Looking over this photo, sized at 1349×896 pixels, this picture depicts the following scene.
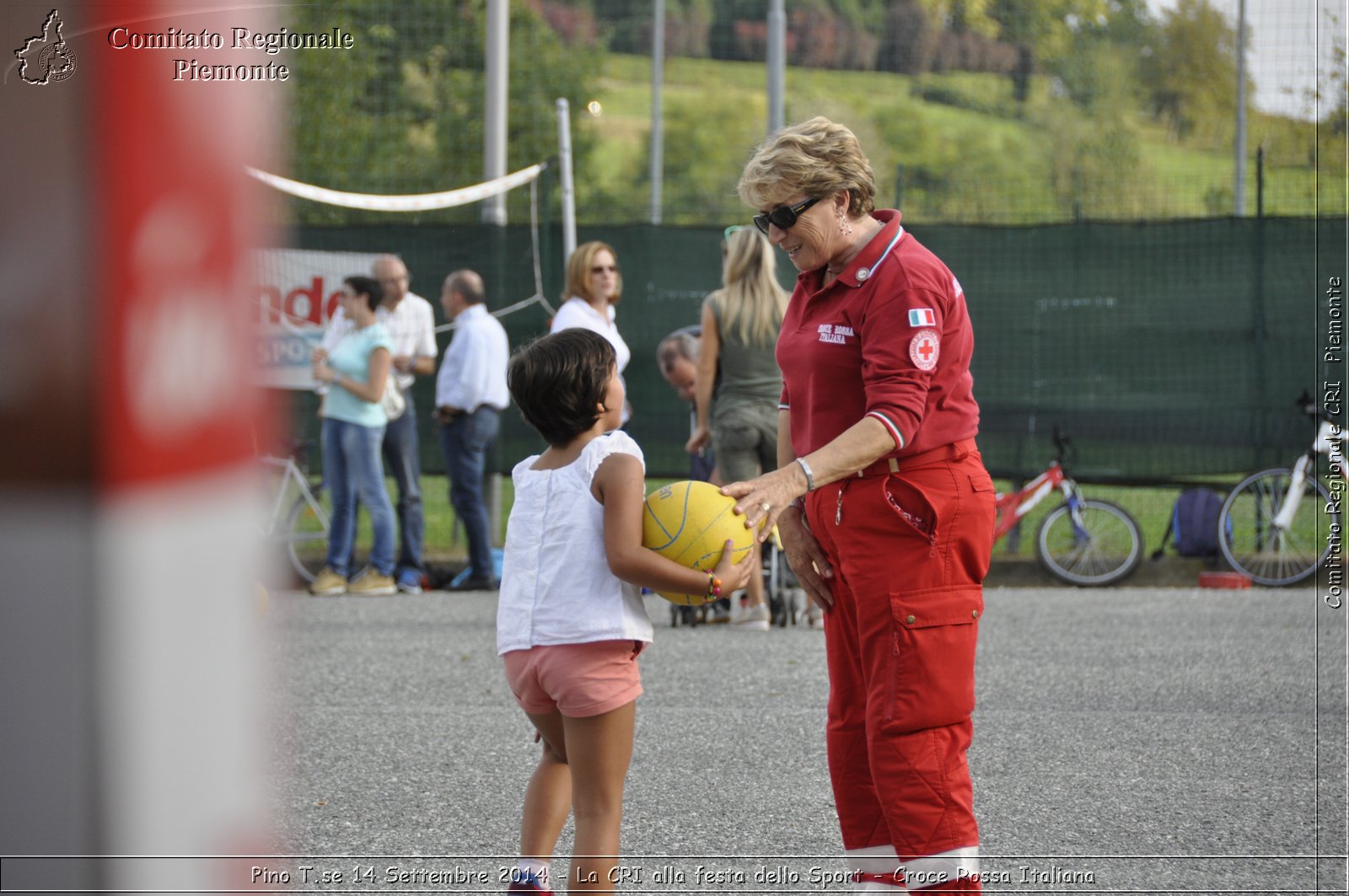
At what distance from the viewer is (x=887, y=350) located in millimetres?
2969

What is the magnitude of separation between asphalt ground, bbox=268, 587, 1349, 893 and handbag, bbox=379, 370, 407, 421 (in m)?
2.13

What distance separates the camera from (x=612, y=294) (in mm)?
8375

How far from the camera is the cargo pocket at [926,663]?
2.94 metres

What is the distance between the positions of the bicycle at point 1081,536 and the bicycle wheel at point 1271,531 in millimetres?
677

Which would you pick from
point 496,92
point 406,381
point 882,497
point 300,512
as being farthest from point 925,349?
point 496,92

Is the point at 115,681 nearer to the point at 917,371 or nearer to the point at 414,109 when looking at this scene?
the point at 917,371

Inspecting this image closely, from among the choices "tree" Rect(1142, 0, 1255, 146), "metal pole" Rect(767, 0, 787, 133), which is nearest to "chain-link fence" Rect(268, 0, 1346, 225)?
"tree" Rect(1142, 0, 1255, 146)

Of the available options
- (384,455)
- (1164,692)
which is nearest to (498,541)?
(384,455)

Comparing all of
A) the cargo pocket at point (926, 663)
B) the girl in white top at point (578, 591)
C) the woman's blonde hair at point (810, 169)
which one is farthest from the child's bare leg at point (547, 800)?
the woman's blonde hair at point (810, 169)

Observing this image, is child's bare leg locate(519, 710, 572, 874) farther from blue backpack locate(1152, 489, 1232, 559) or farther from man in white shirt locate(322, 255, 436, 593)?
blue backpack locate(1152, 489, 1232, 559)

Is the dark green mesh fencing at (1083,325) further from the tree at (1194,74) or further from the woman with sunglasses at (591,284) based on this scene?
the tree at (1194,74)

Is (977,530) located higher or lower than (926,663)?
higher

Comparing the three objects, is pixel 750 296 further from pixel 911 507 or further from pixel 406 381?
pixel 911 507

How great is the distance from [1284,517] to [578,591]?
802 centimetres
